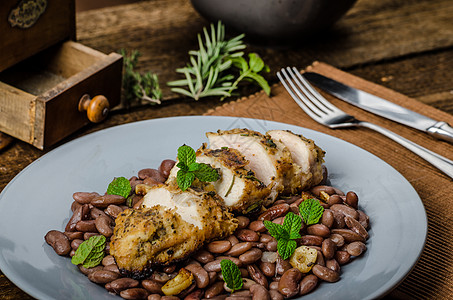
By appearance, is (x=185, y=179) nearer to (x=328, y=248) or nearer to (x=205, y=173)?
(x=205, y=173)

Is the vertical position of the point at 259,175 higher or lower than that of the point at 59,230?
higher

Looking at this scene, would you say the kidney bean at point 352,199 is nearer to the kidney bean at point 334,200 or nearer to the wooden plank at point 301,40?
the kidney bean at point 334,200

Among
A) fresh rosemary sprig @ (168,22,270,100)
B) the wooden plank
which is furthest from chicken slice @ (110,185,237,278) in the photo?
the wooden plank

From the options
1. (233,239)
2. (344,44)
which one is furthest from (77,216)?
(344,44)

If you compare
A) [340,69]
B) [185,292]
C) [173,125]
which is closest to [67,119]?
[173,125]

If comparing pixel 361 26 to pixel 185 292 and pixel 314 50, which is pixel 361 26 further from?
pixel 185 292

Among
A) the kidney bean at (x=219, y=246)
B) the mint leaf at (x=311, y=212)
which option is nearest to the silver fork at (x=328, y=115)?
the mint leaf at (x=311, y=212)

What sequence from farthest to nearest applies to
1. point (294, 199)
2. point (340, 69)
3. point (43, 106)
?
point (340, 69) → point (43, 106) → point (294, 199)
